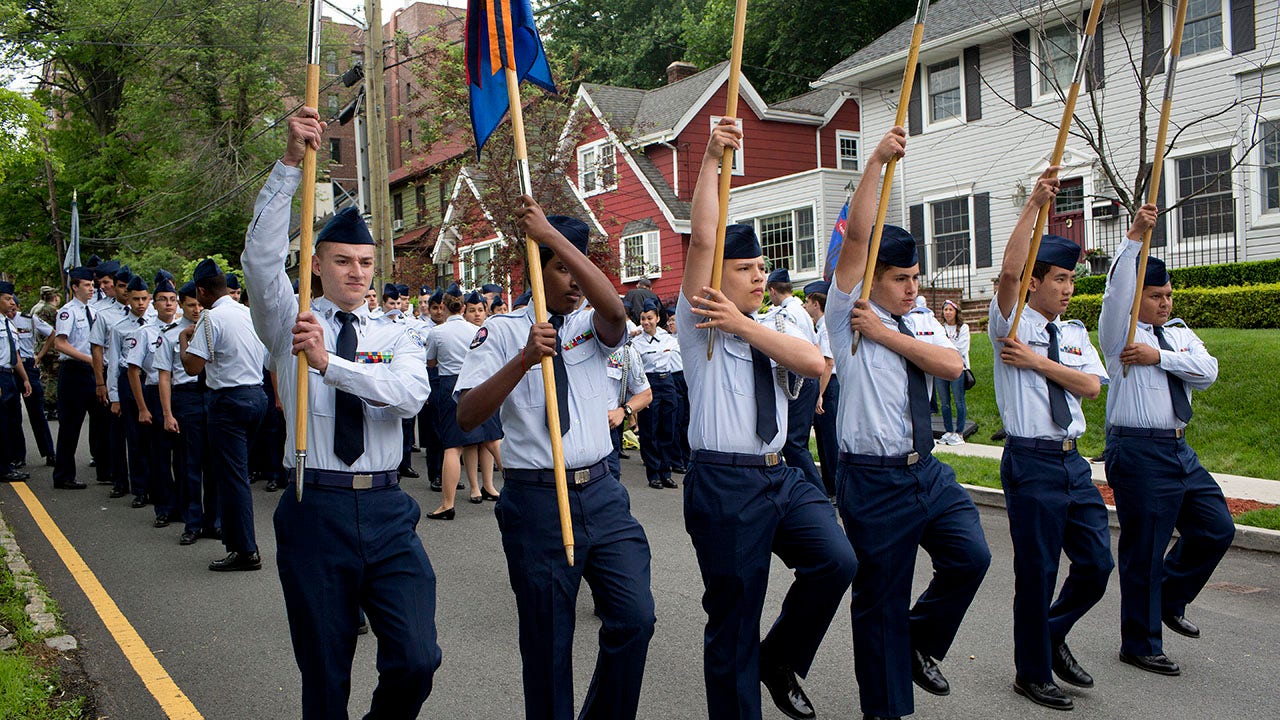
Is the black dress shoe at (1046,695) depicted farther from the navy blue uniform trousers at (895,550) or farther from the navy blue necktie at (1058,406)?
the navy blue necktie at (1058,406)

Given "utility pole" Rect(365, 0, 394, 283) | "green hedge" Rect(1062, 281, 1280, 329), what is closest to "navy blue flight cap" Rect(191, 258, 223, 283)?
"utility pole" Rect(365, 0, 394, 283)

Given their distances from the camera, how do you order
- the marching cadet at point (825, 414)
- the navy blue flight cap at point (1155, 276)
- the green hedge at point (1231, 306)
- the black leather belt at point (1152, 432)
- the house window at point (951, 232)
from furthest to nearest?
the house window at point (951, 232) < the green hedge at point (1231, 306) < the marching cadet at point (825, 414) < the navy blue flight cap at point (1155, 276) < the black leather belt at point (1152, 432)

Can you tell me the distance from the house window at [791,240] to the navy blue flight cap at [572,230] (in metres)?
22.6

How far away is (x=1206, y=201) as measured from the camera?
19906 millimetres

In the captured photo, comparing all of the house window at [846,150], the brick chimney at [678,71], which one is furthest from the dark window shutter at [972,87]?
the brick chimney at [678,71]

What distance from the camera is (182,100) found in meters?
38.6

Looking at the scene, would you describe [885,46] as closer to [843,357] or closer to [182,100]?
[843,357]

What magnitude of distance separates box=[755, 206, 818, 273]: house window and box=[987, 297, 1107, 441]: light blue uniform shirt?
2112cm

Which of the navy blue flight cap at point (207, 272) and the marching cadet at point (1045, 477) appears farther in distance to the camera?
the navy blue flight cap at point (207, 272)

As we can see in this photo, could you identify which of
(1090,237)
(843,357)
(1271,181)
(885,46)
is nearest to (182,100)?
(885,46)

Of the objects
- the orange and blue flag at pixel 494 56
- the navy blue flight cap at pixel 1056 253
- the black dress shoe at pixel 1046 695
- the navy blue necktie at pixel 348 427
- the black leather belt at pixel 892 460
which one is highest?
the orange and blue flag at pixel 494 56

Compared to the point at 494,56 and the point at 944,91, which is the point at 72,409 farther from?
the point at 944,91

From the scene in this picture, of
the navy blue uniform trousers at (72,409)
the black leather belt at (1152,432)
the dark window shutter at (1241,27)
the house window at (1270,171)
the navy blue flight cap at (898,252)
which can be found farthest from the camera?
the dark window shutter at (1241,27)

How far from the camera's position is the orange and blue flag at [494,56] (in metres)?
4.46
